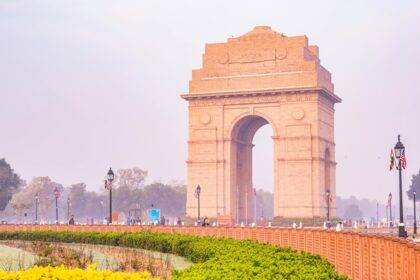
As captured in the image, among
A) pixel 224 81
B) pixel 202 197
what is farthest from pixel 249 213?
pixel 224 81

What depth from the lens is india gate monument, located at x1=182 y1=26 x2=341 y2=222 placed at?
7525 centimetres

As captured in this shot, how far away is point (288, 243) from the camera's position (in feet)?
103

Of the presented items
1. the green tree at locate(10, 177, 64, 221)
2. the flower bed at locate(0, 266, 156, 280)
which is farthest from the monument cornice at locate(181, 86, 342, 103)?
the green tree at locate(10, 177, 64, 221)

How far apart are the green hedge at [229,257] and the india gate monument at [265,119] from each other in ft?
128

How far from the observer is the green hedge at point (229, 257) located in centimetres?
1273

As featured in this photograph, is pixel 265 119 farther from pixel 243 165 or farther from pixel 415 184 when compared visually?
pixel 415 184

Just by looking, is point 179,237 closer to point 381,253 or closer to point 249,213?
point 381,253

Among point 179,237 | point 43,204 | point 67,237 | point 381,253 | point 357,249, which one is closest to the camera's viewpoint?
point 381,253

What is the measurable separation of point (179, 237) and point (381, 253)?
1568 cm

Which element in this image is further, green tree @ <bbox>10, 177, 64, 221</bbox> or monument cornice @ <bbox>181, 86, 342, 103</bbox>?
green tree @ <bbox>10, 177, 64, 221</bbox>

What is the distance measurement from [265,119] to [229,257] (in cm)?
6085

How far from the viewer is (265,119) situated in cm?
7788

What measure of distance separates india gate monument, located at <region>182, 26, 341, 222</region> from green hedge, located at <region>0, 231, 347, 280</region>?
39.0 metres

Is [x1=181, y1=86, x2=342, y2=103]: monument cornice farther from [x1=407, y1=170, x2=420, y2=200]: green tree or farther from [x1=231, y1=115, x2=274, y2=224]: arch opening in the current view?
[x1=407, y1=170, x2=420, y2=200]: green tree
